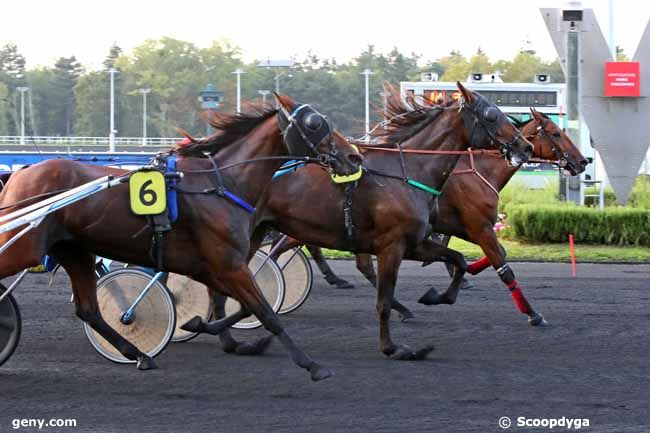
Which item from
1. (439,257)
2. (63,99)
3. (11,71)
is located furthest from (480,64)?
(439,257)

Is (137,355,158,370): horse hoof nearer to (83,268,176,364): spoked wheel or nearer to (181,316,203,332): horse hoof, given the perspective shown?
(83,268,176,364): spoked wheel

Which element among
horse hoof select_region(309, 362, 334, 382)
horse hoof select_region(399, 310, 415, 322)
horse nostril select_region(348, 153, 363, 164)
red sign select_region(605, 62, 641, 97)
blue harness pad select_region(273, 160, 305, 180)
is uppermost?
red sign select_region(605, 62, 641, 97)

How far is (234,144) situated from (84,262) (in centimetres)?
121

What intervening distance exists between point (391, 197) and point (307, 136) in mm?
1260

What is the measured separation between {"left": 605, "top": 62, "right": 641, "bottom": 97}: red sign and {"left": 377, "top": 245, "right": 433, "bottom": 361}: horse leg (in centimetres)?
1090

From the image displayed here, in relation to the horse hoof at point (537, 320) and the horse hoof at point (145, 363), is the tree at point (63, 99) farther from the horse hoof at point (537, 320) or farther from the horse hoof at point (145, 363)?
the horse hoof at point (145, 363)

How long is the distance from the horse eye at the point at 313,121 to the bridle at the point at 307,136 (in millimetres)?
15

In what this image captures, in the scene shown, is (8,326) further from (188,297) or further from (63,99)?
(63,99)

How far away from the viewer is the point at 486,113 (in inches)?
293

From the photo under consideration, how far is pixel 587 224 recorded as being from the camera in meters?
15.0

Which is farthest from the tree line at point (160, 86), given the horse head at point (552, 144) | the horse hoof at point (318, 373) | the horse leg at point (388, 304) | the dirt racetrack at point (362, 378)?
the horse hoof at point (318, 373)

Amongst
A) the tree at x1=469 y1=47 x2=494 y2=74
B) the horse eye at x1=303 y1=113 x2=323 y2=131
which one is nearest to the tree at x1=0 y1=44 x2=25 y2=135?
the tree at x1=469 y1=47 x2=494 y2=74

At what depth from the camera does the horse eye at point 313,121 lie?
591cm

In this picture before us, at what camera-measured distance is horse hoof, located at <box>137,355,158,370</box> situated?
20.7 ft
